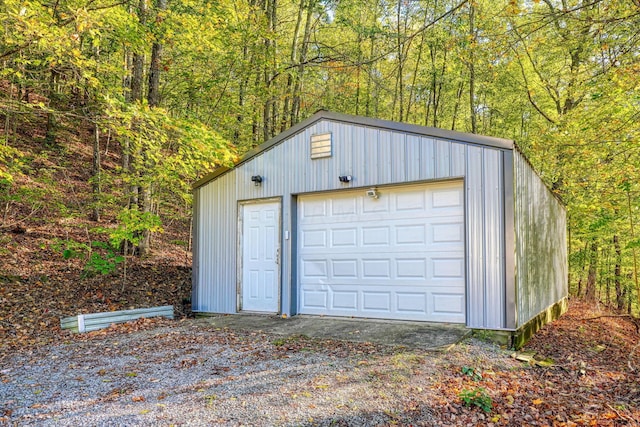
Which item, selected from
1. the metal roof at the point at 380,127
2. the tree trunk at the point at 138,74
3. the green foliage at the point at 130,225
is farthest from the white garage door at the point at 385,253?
the tree trunk at the point at 138,74

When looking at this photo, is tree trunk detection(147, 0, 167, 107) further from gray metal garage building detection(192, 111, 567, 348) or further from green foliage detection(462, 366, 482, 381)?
green foliage detection(462, 366, 482, 381)

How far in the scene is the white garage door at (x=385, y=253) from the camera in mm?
5605

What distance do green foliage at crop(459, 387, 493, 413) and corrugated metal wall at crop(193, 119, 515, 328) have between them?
1853 millimetres

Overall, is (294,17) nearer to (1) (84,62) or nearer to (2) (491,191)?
(1) (84,62)

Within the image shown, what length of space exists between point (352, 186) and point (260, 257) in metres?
2.03

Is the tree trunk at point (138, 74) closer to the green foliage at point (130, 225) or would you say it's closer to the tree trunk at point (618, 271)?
the green foliage at point (130, 225)

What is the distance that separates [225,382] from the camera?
12.1ft

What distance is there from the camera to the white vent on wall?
6.53m

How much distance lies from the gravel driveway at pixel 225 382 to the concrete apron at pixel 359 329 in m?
0.23

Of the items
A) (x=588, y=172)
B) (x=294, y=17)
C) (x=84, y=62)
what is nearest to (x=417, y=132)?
(x=84, y=62)

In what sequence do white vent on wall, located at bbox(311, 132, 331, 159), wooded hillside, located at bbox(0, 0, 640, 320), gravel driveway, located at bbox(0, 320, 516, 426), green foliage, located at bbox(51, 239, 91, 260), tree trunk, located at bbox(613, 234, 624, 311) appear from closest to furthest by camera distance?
gravel driveway, located at bbox(0, 320, 516, 426)
wooded hillside, located at bbox(0, 0, 640, 320)
white vent on wall, located at bbox(311, 132, 331, 159)
green foliage, located at bbox(51, 239, 91, 260)
tree trunk, located at bbox(613, 234, 624, 311)

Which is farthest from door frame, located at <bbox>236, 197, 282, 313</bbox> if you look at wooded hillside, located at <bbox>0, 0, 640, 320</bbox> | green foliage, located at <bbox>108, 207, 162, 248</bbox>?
green foliage, located at <bbox>108, 207, 162, 248</bbox>

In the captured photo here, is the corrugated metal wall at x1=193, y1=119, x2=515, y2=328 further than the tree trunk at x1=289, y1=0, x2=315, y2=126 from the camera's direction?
No

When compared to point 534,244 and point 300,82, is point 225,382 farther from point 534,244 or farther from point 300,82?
point 300,82
